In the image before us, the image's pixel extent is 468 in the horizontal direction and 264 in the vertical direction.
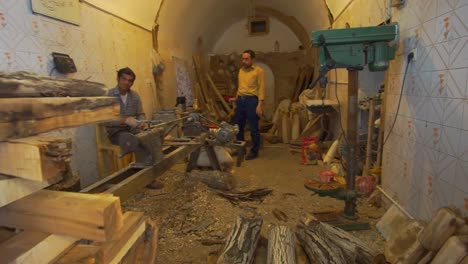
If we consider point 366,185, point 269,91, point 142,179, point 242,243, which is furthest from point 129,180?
point 269,91

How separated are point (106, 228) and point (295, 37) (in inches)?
303

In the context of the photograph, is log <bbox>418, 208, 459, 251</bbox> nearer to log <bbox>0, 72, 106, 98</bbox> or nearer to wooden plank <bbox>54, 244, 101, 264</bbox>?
wooden plank <bbox>54, 244, 101, 264</bbox>

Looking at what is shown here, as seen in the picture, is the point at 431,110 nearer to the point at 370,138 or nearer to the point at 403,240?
the point at 403,240

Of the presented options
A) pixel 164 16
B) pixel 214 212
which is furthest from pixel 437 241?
pixel 164 16

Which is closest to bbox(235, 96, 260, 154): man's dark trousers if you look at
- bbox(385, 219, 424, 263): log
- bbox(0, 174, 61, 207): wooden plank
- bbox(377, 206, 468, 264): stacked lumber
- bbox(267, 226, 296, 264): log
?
bbox(267, 226, 296, 264): log

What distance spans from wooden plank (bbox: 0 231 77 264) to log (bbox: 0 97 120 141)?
0.30 m

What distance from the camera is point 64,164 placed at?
81cm

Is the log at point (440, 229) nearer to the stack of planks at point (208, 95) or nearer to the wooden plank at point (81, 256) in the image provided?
the wooden plank at point (81, 256)

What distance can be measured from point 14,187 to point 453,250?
1.45 meters

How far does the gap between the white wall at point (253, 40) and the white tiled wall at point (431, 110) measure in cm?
555

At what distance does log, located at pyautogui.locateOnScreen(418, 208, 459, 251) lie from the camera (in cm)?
117

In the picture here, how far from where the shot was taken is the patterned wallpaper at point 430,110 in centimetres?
154

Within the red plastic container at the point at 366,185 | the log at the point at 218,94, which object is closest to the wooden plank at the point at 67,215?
the red plastic container at the point at 366,185

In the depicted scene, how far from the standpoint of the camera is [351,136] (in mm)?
2289
